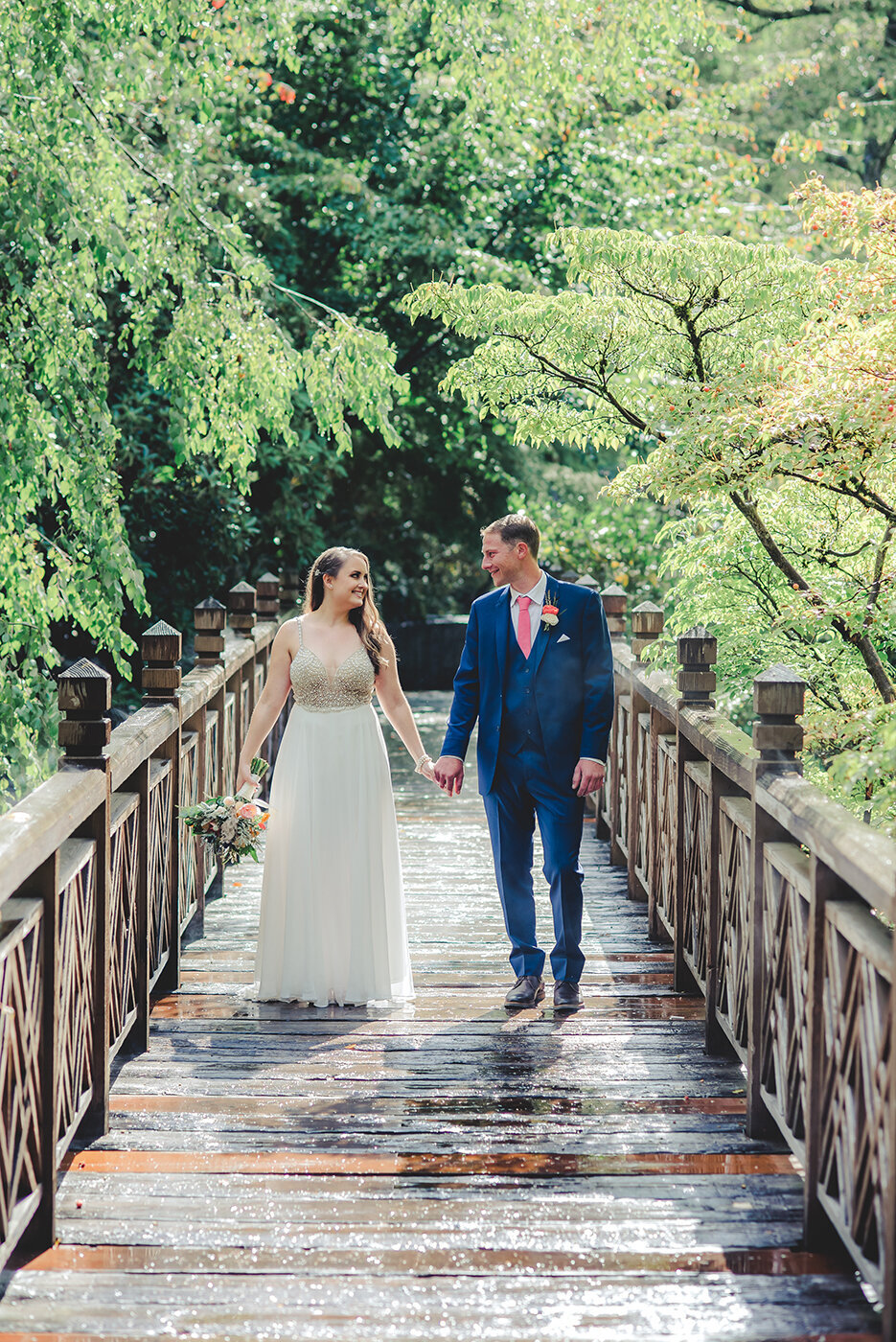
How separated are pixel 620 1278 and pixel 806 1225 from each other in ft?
1.61

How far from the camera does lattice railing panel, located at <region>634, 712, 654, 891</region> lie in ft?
22.3

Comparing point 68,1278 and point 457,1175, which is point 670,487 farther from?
point 68,1278

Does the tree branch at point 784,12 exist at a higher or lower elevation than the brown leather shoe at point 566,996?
higher

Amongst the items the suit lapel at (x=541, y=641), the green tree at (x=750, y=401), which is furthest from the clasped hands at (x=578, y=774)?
the green tree at (x=750, y=401)

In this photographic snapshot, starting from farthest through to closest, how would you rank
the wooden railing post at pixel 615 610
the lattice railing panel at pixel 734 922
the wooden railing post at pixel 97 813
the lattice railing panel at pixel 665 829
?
the wooden railing post at pixel 615 610
the lattice railing panel at pixel 665 829
the lattice railing panel at pixel 734 922
the wooden railing post at pixel 97 813

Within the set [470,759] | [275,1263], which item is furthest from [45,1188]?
[470,759]

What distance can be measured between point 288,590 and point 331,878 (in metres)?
6.56

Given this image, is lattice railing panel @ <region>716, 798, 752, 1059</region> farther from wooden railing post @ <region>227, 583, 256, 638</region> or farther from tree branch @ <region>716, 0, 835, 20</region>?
tree branch @ <region>716, 0, 835, 20</region>

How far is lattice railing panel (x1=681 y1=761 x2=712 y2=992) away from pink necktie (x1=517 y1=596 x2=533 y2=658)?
2.43 feet

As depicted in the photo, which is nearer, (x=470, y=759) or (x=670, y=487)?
(x=670, y=487)

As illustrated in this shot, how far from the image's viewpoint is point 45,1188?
3402 millimetres

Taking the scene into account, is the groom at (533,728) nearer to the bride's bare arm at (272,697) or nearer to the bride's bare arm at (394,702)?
the bride's bare arm at (394,702)

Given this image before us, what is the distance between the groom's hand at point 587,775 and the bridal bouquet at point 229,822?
1.20 meters

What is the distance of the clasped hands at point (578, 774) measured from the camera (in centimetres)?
522
